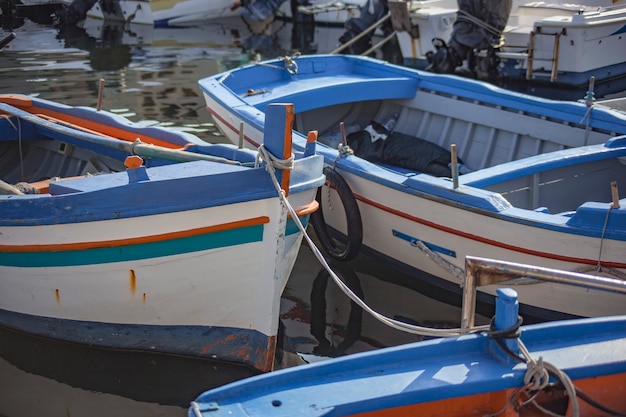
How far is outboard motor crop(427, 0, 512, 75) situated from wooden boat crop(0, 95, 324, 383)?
29.2 feet

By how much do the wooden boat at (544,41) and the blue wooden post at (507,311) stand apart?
1023 cm

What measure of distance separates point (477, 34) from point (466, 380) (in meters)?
11.3

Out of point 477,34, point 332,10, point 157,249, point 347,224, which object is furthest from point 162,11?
Answer: point 157,249

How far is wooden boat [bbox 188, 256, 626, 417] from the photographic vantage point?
9.84ft

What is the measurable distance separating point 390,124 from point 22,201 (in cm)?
459

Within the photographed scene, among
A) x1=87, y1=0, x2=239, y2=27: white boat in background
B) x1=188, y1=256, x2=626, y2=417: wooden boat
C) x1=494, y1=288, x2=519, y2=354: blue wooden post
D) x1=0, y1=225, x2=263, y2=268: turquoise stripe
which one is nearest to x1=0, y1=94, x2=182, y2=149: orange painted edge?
x1=0, y1=225, x2=263, y2=268: turquoise stripe

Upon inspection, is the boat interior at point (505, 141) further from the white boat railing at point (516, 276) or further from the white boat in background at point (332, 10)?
the white boat in background at point (332, 10)

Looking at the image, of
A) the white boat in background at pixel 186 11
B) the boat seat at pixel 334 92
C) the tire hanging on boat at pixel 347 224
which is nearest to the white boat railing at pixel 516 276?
the tire hanging on boat at pixel 347 224

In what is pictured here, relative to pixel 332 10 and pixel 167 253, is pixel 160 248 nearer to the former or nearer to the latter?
pixel 167 253

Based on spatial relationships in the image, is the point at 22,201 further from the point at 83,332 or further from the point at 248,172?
the point at 248,172

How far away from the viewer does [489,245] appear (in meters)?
5.48

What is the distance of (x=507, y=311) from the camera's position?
3.10 metres

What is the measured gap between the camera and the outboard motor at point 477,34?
43.7 ft

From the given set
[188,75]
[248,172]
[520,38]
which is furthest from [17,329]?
[520,38]
